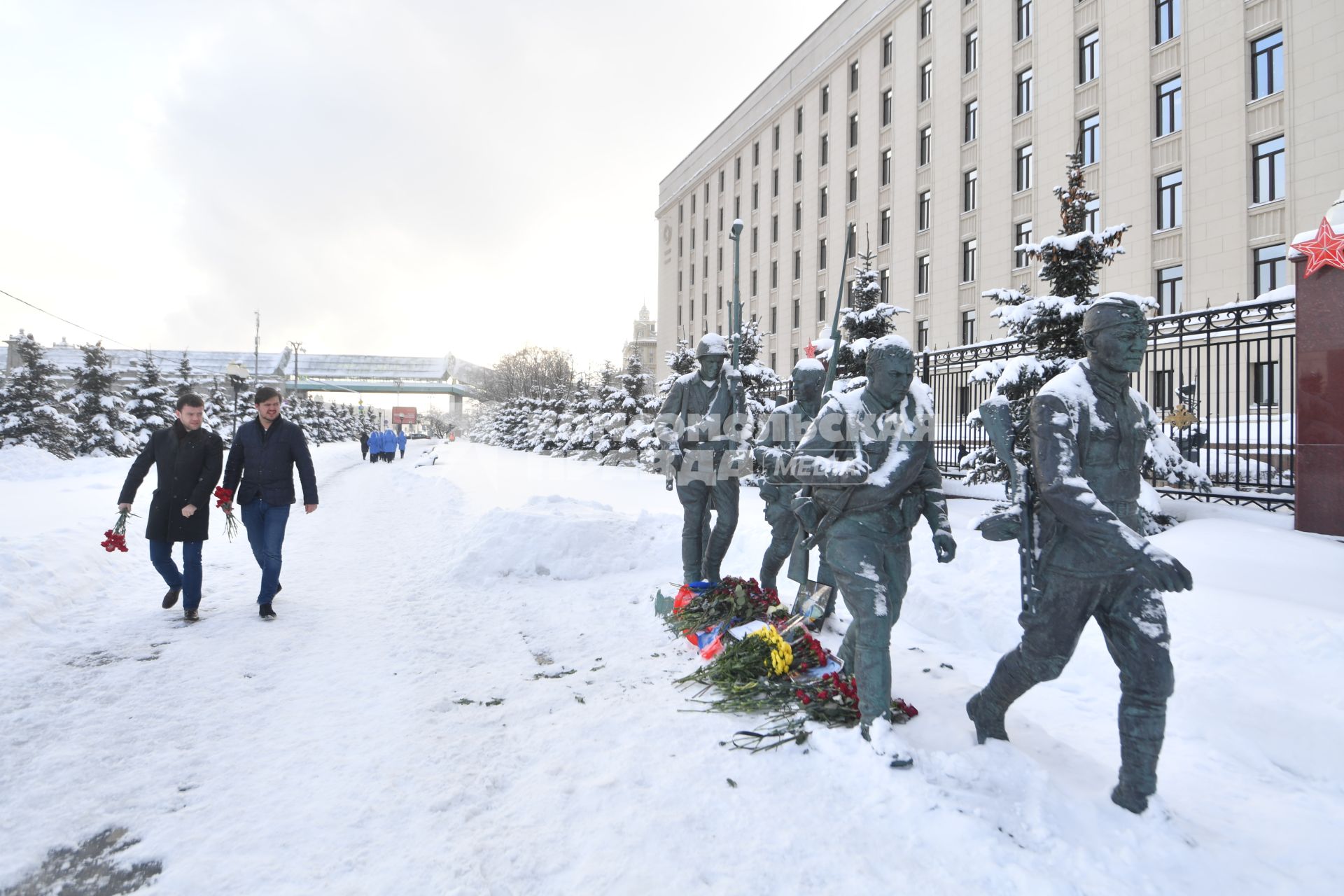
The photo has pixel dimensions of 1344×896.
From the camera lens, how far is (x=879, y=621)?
10.9 feet

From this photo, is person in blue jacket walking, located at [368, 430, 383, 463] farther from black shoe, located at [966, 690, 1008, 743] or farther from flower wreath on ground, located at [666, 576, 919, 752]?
black shoe, located at [966, 690, 1008, 743]

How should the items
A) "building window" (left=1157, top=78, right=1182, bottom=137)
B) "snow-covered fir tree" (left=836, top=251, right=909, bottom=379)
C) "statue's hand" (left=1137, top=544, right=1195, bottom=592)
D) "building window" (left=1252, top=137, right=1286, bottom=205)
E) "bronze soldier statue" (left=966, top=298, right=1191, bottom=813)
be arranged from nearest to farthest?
1. "statue's hand" (left=1137, top=544, right=1195, bottom=592)
2. "bronze soldier statue" (left=966, top=298, right=1191, bottom=813)
3. "snow-covered fir tree" (left=836, top=251, right=909, bottom=379)
4. "building window" (left=1252, top=137, right=1286, bottom=205)
5. "building window" (left=1157, top=78, right=1182, bottom=137)

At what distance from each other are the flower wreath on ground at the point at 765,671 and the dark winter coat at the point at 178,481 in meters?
4.39

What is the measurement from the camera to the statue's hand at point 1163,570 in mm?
2445

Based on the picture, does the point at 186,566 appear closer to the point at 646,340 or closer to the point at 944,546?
the point at 944,546

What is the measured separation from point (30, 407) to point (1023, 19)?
37928 millimetres

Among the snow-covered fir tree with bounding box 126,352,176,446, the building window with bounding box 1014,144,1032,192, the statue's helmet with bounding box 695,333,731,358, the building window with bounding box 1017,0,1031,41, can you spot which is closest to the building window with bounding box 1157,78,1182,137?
the building window with bounding box 1014,144,1032,192

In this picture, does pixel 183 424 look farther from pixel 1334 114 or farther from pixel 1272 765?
pixel 1334 114

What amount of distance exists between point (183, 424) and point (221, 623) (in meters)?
1.86

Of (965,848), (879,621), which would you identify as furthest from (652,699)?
(965,848)

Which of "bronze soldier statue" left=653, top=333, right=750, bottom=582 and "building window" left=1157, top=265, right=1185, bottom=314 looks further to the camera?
"building window" left=1157, top=265, right=1185, bottom=314

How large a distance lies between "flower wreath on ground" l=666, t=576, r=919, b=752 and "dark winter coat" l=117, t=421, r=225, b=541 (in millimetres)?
4386

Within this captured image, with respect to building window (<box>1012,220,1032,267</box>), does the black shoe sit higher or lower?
lower

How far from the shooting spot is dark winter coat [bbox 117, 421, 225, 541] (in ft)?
18.9
